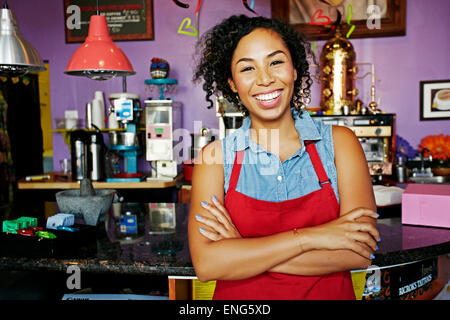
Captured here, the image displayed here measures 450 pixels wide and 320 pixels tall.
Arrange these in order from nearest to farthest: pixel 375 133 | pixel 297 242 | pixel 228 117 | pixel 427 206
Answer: pixel 297 242, pixel 427 206, pixel 375 133, pixel 228 117

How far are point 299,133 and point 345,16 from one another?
11.5ft

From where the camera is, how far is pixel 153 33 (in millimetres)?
4840

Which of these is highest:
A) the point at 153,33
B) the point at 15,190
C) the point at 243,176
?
the point at 153,33

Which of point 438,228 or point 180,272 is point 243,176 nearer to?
point 180,272

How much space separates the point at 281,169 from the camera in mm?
1377

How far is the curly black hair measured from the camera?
1426 millimetres

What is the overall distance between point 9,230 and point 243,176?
93 cm

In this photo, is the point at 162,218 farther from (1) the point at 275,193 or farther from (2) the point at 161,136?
(2) the point at 161,136

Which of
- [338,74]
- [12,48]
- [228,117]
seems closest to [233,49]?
[12,48]

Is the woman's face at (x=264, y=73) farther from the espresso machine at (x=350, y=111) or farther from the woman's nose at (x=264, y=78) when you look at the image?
the espresso machine at (x=350, y=111)
